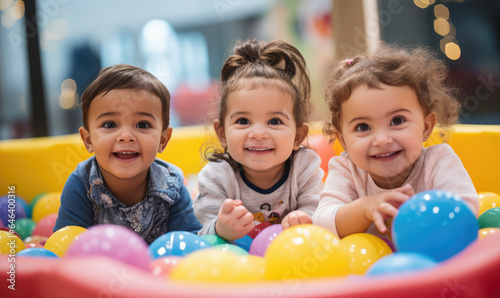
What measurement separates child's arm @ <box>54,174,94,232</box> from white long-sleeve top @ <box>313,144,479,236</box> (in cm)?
66

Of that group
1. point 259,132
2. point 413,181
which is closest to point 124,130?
point 259,132

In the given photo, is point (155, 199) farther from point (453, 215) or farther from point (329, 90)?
point (453, 215)

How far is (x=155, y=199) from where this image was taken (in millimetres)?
1364

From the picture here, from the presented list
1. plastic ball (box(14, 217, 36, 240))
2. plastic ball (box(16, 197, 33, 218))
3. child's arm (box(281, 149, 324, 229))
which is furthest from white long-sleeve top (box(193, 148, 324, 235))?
plastic ball (box(16, 197, 33, 218))

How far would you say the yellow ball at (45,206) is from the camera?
71.8 inches

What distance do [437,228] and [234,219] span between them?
0.48 m

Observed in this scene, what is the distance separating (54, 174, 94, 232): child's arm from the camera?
51.4 inches

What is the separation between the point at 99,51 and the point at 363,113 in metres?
3.55

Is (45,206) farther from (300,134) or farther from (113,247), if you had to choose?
(113,247)

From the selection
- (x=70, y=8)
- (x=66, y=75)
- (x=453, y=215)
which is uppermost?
(x=70, y=8)

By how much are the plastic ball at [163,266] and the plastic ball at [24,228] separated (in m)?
1.07

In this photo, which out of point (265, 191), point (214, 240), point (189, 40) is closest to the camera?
point (214, 240)

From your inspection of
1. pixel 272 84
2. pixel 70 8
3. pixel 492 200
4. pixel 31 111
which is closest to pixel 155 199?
pixel 272 84

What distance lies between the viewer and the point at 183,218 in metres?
1.38
